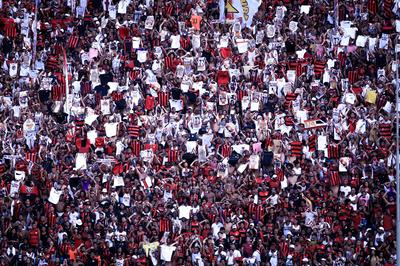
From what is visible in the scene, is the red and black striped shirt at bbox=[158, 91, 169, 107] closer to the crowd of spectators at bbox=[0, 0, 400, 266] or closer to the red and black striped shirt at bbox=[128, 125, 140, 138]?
the crowd of spectators at bbox=[0, 0, 400, 266]

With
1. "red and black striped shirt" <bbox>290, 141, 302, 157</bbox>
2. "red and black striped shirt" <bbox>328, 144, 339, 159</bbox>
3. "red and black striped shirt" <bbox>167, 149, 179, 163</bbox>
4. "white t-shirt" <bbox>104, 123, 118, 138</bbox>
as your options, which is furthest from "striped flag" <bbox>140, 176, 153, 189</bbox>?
"red and black striped shirt" <bbox>328, 144, 339, 159</bbox>

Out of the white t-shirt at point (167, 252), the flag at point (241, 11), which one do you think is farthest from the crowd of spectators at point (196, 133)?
the flag at point (241, 11)

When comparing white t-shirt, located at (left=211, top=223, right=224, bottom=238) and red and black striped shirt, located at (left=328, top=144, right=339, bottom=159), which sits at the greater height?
red and black striped shirt, located at (left=328, top=144, right=339, bottom=159)

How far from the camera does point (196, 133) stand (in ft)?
117

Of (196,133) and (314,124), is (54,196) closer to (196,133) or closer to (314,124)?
(196,133)

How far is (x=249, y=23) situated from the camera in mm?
38844

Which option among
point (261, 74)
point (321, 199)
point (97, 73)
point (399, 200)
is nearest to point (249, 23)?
point (261, 74)

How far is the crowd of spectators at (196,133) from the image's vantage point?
3284 centimetres

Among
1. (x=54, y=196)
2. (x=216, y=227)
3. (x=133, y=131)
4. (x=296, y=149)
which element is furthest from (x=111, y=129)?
(x=296, y=149)

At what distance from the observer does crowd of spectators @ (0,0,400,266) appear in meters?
32.8

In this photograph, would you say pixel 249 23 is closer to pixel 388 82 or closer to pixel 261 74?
pixel 261 74

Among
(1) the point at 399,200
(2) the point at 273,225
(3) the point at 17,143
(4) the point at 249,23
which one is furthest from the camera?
(4) the point at 249,23

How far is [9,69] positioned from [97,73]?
2.58 metres

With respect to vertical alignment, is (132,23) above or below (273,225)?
above
